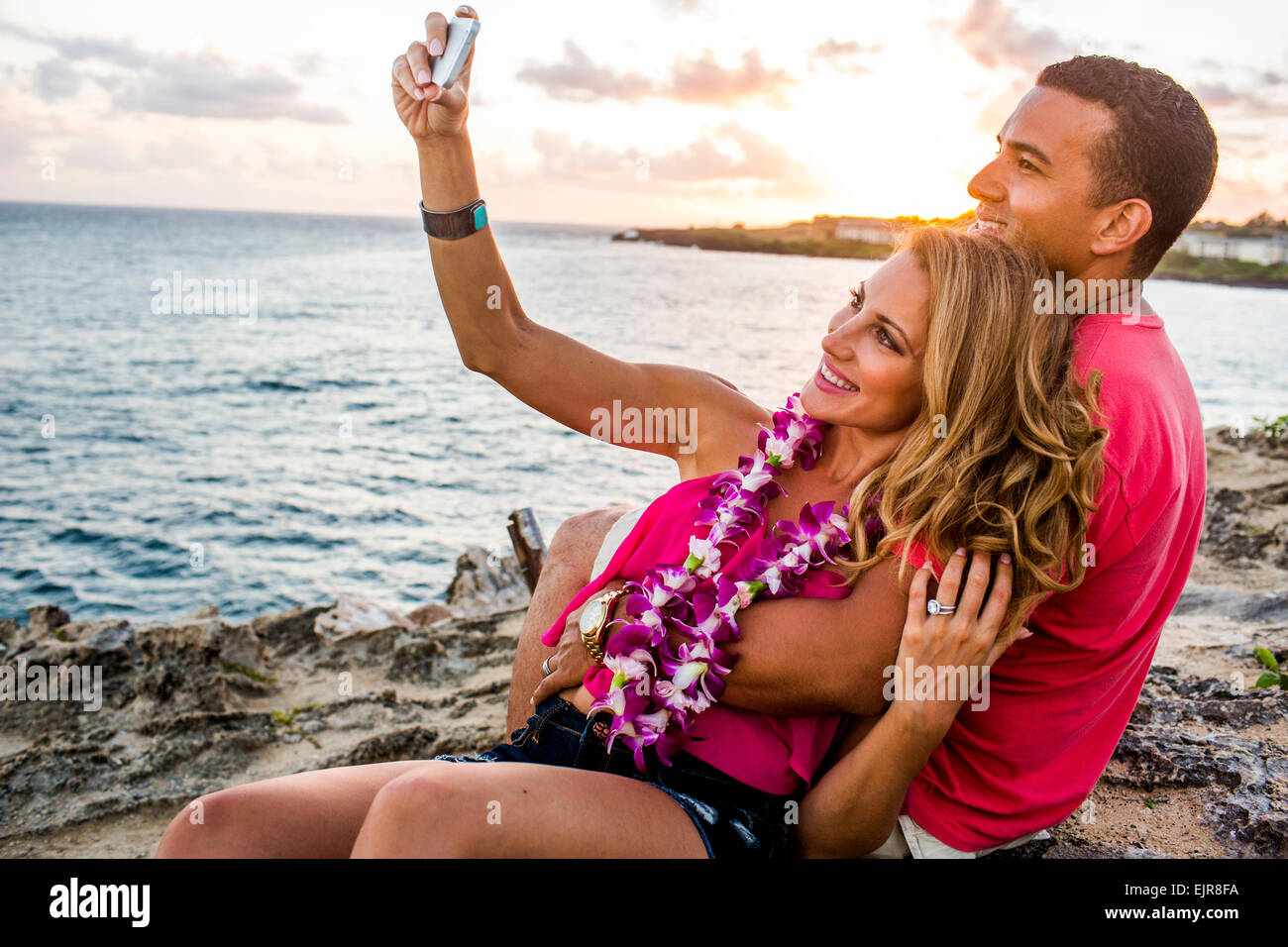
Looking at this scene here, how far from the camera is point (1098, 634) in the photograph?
8.54 ft

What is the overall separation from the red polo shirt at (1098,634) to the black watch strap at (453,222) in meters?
1.73

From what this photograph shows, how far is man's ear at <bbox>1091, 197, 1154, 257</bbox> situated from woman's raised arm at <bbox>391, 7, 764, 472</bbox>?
1190 mm

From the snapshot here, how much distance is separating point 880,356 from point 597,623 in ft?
3.71

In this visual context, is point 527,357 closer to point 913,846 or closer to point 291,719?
point 913,846

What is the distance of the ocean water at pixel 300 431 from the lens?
11.7m

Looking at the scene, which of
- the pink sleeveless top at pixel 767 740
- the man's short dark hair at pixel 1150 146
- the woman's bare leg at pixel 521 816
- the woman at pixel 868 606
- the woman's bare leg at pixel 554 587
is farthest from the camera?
the woman's bare leg at pixel 554 587

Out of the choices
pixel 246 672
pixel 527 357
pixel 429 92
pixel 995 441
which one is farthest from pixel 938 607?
pixel 246 672

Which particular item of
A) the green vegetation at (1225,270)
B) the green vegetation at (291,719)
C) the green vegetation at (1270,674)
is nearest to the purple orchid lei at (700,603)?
the green vegetation at (1270,674)

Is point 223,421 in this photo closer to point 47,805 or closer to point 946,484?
point 47,805

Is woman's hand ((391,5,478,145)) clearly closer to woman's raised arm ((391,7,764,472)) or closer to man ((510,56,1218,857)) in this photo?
woman's raised arm ((391,7,764,472))

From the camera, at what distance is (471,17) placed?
2.80 meters

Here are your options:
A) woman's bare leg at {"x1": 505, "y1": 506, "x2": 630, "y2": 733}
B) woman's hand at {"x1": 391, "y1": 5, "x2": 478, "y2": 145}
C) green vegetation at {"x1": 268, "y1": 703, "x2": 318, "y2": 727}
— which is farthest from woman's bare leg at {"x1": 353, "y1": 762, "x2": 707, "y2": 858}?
green vegetation at {"x1": 268, "y1": 703, "x2": 318, "y2": 727}

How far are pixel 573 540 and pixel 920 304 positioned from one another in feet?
5.38

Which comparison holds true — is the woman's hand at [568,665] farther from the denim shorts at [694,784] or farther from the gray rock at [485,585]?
the gray rock at [485,585]
